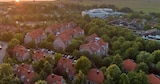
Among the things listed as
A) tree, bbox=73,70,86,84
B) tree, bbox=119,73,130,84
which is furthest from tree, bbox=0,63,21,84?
tree, bbox=119,73,130,84

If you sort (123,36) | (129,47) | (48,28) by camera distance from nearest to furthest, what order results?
(129,47) → (123,36) → (48,28)

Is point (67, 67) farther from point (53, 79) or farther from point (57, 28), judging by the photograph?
point (57, 28)

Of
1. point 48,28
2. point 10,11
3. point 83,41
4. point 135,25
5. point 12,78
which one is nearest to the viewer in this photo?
point 12,78

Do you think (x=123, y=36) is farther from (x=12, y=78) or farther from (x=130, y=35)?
(x=12, y=78)

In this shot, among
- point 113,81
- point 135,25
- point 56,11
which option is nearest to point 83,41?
point 113,81

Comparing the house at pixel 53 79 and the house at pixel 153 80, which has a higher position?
the house at pixel 53 79

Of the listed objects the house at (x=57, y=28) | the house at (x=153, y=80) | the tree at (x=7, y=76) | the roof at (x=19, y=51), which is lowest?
the house at (x=153, y=80)

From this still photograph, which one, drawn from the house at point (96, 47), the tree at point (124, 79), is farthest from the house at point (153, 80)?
the house at point (96, 47)

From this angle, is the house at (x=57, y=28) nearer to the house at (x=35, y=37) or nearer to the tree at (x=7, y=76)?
the house at (x=35, y=37)
